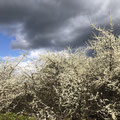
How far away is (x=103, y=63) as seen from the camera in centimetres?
757

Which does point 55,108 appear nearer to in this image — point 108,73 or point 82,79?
point 82,79

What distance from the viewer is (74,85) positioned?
6965 millimetres

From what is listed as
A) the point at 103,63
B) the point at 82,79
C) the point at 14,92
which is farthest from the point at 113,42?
the point at 14,92

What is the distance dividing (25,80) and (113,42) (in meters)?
4.21

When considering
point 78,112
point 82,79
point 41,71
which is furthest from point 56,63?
point 78,112

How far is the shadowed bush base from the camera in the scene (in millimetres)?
6926

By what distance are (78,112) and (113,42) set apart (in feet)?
9.76

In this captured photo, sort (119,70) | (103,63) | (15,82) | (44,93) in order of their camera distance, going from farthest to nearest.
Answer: (15,82) < (44,93) < (103,63) < (119,70)

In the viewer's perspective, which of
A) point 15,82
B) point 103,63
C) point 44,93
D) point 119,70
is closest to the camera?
point 119,70

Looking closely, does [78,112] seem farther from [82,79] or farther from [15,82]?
[15,82]

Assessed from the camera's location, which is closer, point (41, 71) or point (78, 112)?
point (78, 112)

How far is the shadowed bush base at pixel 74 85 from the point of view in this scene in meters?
6.93

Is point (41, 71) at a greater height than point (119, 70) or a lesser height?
greater

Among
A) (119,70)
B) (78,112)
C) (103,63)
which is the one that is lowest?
(78,112)
